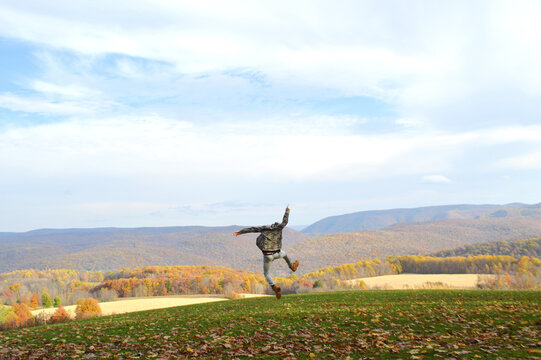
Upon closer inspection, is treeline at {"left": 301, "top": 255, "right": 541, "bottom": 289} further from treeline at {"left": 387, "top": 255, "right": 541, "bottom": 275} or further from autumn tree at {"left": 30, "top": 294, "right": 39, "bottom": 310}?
autumn tree at {"left": 30, "top": 294, "right": 39, "bottom": 310}

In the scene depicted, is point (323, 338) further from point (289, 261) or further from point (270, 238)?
point (270, 238)

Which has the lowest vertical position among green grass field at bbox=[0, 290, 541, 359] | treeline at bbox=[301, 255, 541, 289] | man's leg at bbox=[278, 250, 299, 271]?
treeline at bbox=[301, 255, 541, 289]

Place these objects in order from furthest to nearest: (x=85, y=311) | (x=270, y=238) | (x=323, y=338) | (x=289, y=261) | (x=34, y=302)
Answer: (x=34, y=302) < (x=85, y=311) < (x=289, y=261) < (x=270, y=238) < (x=323, y=338)

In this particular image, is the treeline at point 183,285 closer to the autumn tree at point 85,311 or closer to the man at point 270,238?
the autumn tree at point 85,311

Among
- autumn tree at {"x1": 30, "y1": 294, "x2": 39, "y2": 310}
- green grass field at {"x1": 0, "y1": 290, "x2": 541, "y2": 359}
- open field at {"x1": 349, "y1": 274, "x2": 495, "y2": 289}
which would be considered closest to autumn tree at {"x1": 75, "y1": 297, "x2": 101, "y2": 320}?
green grass field at {"x1": 0, "y1": 290, "x2": 541, "y2": 359}

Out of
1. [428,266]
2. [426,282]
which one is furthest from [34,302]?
[428,266]

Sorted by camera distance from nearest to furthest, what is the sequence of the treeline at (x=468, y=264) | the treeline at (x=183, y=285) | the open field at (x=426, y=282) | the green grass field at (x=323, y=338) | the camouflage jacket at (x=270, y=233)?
1. the green grass field at (x=323, y=338)
2. the camouflage jacket at (x=270, y=233)
3. the open field at (x=426, y=282)
4. the treeline at (x=468, y=264)
5. the treeline at (x=183, y=285)

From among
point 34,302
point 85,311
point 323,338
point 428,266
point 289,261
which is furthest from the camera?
point 428,266

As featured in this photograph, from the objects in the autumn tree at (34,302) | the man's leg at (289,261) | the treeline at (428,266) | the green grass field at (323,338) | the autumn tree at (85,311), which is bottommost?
the autumn tree at (34,302)

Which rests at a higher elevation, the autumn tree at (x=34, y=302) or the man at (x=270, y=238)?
the man at (x=270, y=238)

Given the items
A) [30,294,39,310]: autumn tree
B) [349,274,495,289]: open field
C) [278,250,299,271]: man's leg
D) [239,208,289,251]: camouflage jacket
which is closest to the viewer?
[239,208,289,251]: camouflage jacket

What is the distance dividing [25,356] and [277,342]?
9.52 metres

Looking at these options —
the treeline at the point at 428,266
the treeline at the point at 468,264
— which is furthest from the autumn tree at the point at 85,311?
the treeline at the point at 468,264

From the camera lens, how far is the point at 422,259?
187 meters
